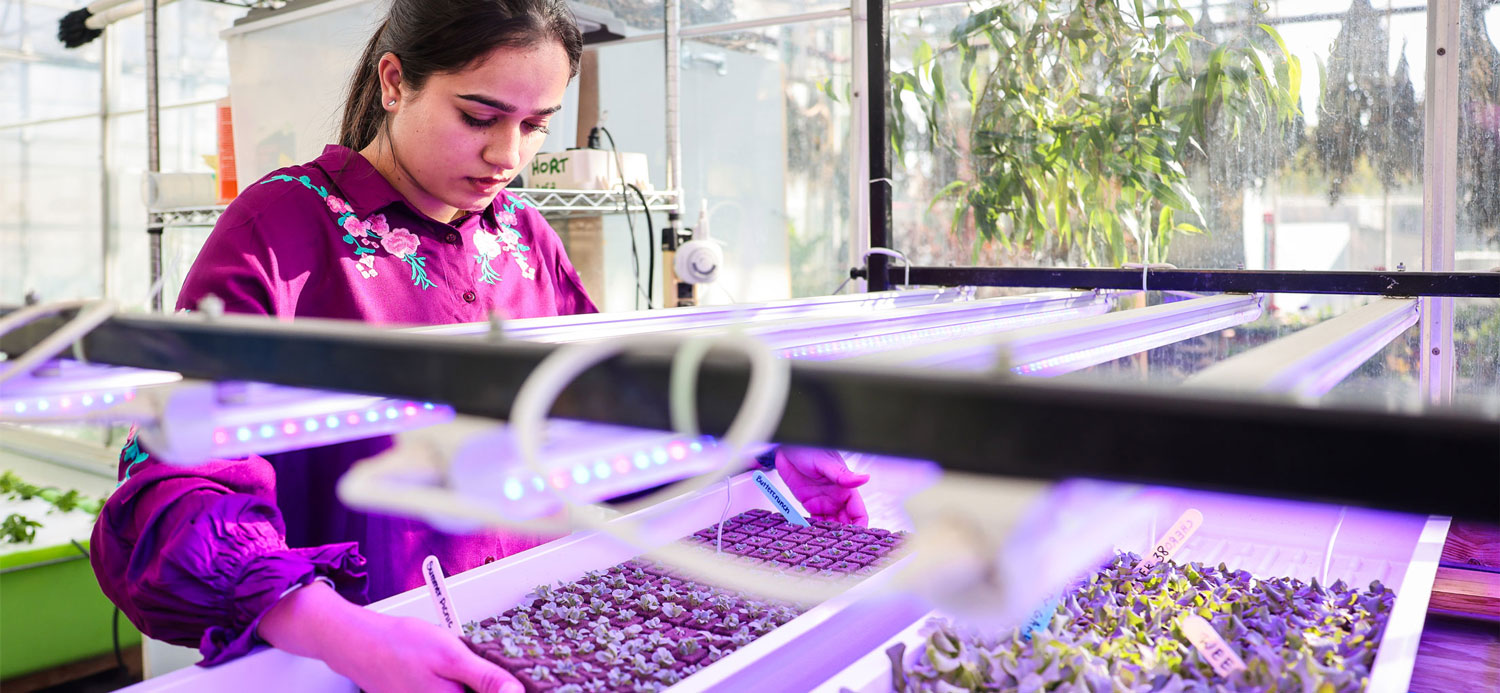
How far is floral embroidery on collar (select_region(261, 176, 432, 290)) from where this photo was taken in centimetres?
132

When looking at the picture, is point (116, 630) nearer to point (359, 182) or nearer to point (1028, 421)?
point (359, 182)

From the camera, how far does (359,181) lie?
1361 millimetres

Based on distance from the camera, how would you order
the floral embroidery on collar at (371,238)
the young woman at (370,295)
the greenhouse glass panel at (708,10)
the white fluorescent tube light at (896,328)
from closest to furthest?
the white fluorescent tube light at (896,328) → the young woman at (370,295) → the floral embroidery on collar at (371,238) → the greenhouse glass panel at (708,10)

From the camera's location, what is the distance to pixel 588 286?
9.50 feet

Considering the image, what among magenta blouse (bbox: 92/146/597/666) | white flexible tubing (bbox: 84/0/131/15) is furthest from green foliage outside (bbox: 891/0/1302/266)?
white flexible tubing (bbox: 84/0/131/15)

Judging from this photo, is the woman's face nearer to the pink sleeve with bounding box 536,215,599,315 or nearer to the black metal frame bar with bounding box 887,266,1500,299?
the pink sleeve with bounding box 536,215,599,315

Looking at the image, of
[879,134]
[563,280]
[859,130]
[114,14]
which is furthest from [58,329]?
[114,14]

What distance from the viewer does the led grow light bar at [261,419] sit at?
497mm

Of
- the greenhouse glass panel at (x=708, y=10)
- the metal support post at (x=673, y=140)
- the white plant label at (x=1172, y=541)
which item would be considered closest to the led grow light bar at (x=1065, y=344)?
the white plant label at (x=1172, y=541)

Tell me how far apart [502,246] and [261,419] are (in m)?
1.04

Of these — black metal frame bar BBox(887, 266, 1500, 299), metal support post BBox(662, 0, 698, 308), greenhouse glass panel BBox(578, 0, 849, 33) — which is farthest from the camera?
greenhouse glass panel BBox(578, 0, 849, 33)

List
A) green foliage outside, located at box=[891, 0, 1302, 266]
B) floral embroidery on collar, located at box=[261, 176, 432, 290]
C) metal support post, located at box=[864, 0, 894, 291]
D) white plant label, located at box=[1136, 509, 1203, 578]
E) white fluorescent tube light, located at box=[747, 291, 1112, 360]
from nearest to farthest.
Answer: white fluorescent tube light, located at box=[747, 291, 1112, 360], white plant label, located at box=[1136, 509, 1203, 578], floral embroidery on collar, located at box=[261, 176, 432, 290], metal support post, located at box=[864, 0, 894, 291], green foliage outside, located at box=[891, 0, 1302, 266]

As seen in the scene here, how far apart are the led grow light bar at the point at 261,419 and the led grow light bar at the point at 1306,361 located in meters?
0.37

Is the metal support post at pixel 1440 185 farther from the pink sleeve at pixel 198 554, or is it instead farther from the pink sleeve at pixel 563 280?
the pink sleeve at pixel 198 554
